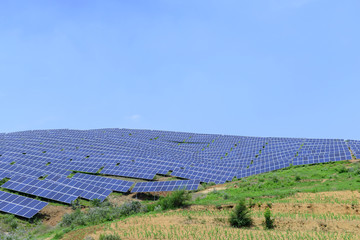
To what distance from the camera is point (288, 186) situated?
3023 cm

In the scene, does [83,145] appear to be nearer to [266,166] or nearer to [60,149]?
[60,149]

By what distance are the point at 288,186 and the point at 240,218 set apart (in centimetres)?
1406

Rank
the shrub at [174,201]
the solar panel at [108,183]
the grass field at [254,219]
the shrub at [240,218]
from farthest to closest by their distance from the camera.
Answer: the solar panel at [108,183], the shrub at [174,201], the shrub at [240,218], the grass field at [254,219]

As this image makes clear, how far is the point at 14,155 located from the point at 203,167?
30.6 m

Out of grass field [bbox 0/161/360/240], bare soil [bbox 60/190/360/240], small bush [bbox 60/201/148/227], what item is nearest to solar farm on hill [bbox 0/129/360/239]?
grass field [bbox 0/161/360/240]

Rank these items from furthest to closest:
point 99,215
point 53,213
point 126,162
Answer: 1. point 126,162
2. point 53,213
3. point 99,215

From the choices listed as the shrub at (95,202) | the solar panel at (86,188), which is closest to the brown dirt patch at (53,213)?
the shrub at (95,202)

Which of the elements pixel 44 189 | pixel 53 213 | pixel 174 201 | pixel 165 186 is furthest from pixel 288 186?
pixel 44 189

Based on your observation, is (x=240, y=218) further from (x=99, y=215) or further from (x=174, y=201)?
(x=99, y=215)

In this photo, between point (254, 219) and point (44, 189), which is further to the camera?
point (44, 189)

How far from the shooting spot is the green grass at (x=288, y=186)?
25562 millimetres

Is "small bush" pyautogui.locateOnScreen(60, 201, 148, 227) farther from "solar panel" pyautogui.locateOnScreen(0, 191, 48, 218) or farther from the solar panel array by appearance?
the solar panel array

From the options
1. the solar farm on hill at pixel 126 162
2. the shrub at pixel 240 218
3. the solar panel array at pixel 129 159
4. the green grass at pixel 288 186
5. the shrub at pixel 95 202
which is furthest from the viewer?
the solar panel array at pixel 129 159

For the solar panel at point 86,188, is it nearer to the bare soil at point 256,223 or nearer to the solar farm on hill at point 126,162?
the solar farm on hill at point 126,162
